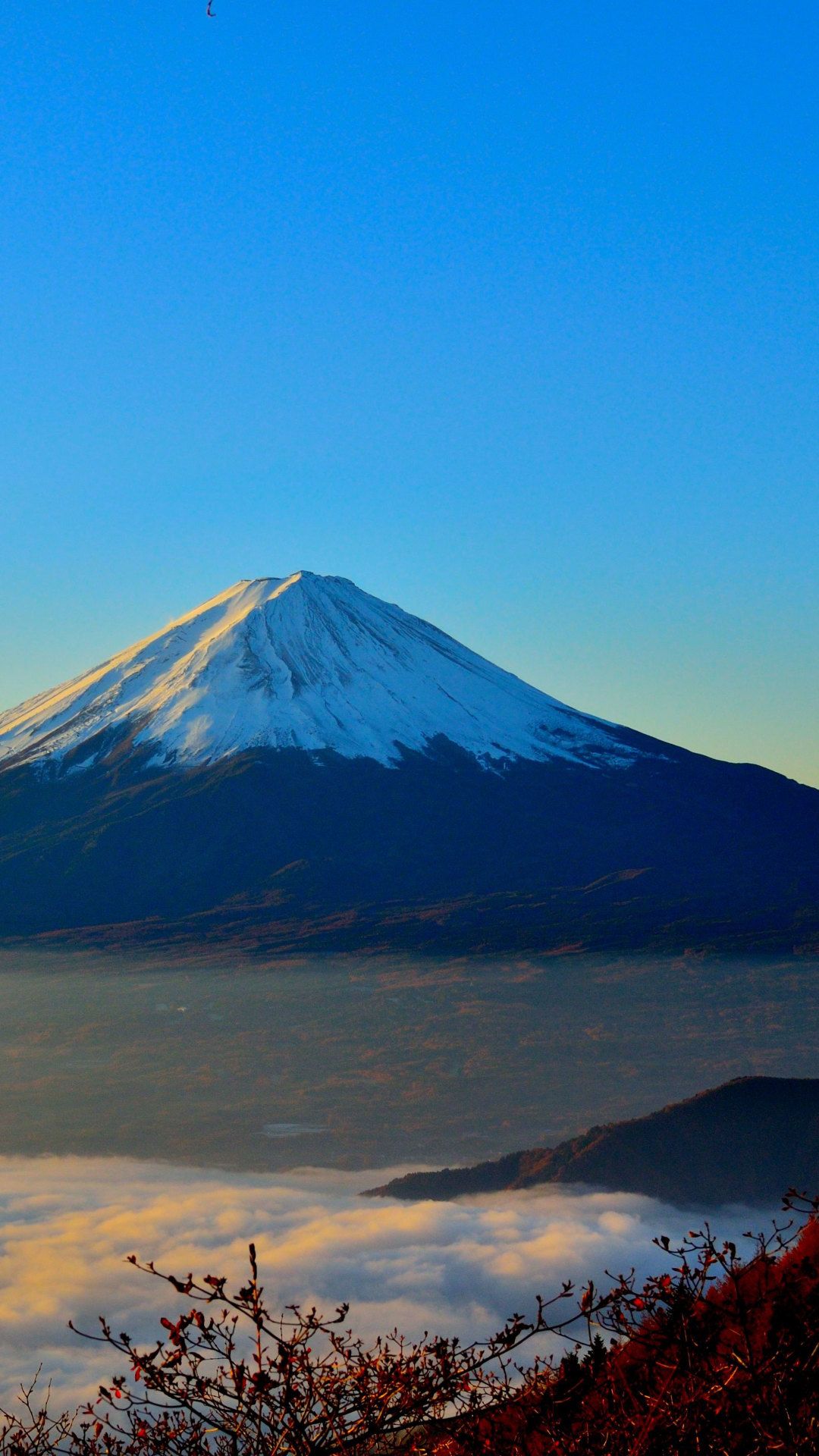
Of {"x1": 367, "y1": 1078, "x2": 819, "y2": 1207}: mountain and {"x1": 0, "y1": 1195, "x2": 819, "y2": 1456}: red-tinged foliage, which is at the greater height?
{"x1": 0, "y1": 1195, "x2": 819, "y2": 1456}: red-tinged foliage

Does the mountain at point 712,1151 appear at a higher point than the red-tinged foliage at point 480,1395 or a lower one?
lower

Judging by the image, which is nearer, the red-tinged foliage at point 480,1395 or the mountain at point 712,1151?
the red-tinged foliage at point 480,1395

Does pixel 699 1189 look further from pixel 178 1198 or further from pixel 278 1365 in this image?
pixel 278 1365

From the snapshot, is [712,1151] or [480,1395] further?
[712,1151]

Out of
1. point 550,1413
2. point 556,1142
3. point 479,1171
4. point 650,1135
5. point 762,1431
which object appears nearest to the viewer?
point 762,1431

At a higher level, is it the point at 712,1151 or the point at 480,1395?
the point at 480,1395

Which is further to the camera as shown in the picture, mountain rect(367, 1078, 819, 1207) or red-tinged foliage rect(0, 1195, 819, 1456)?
mountain rect(367, 1078, 819, 1207)

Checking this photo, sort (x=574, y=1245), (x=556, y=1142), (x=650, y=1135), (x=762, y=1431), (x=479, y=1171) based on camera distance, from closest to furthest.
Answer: (x=762, y=1431), (x=574, y=1245), (x=650, y=1135), (x=479, y=1171), (x=556, y=1142)

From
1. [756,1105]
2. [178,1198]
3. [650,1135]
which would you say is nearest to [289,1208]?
[178,1198]
